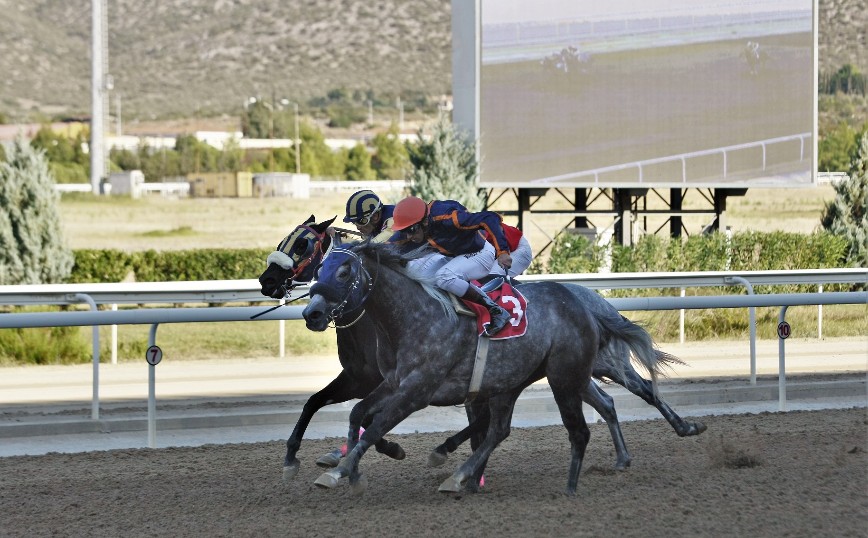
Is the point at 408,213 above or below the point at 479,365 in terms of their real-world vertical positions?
above

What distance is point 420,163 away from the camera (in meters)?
22.2

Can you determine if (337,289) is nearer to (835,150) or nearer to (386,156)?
(835,150)

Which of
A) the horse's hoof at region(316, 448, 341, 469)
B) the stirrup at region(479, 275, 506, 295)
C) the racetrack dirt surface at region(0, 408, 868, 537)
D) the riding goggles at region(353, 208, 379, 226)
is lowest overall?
the racetrack dirt surface at region(0, 408, 868, 537)

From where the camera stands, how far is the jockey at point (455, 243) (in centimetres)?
602

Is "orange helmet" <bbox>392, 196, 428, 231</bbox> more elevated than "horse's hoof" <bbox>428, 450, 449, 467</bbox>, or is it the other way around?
"orange helmet" <bbox>392, 196, 428, 231</bbox>

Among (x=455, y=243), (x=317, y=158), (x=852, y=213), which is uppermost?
(x=317, y=158)

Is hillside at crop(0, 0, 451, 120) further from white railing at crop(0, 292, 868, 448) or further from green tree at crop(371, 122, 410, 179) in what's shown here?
white railing at crop(0, 292, 868, 448)

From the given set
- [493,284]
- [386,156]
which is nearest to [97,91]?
[386,156]

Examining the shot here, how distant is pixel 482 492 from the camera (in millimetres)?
6105

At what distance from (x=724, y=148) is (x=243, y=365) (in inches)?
517

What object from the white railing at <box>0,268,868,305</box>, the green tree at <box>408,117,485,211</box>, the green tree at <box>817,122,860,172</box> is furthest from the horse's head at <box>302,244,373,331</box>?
the green tree at <box>817,122,860,172</box>

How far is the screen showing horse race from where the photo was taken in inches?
859

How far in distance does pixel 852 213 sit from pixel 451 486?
1928cm

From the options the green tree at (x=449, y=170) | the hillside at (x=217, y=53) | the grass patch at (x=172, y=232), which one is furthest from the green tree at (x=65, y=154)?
the green tree at (x=449, y=170)
